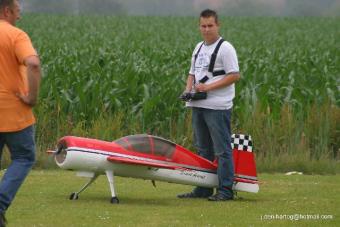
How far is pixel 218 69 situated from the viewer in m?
9.66

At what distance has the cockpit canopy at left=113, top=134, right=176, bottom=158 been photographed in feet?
31.5

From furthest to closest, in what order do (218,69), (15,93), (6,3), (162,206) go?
(218,69) < (162,206) < (6,3) < (15,93)

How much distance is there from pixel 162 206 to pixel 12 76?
2243 mm

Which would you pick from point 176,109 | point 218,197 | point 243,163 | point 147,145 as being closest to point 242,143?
point 243,163

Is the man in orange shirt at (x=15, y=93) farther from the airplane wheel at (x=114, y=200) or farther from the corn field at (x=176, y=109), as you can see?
the corn field at (x=176, y=109)

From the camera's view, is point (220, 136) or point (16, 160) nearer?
point (16, 160)

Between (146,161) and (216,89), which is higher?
(216,89)

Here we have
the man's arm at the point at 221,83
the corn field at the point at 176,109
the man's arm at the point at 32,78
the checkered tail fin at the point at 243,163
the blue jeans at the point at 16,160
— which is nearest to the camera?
the man's arm at the point at 32,78

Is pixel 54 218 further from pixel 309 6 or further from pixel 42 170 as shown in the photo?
pixel 309 6

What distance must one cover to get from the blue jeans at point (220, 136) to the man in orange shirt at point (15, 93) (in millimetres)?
2373

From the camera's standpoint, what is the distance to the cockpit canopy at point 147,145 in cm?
960

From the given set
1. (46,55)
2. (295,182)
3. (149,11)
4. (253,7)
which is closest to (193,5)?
(149,11)

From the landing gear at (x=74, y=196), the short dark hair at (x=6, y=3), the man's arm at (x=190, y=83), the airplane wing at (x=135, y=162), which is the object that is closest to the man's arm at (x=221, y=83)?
the man's arm at (x=190, y=83)

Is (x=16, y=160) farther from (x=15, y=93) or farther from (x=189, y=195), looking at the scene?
(x=189, y=195)
